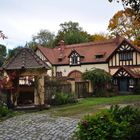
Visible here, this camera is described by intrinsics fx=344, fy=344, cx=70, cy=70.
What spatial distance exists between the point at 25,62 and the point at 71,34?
44.0 meters

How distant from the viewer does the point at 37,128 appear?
563 inches

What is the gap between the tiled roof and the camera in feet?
148

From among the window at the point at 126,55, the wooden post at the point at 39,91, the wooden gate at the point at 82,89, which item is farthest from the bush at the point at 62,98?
the window at the point at 126,55

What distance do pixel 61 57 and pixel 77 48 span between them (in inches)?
106

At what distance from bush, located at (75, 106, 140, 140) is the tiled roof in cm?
3282

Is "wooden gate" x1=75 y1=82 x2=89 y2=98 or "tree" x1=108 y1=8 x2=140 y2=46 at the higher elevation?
"tree" x1=108 y1=8 x2=140 y2=46

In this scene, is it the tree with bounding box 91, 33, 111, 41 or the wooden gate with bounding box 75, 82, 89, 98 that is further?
the tree with bounding box 91, 33, 111, 41

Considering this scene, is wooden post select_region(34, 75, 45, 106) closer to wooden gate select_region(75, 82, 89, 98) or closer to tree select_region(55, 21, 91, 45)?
wooden gate select_region(75, 82, 89, 98)

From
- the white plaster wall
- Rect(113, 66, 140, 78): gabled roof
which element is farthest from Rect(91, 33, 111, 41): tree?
Rect(113, 66, 140, 78): gabled roof

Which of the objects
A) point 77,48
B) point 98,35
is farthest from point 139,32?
point 98,35

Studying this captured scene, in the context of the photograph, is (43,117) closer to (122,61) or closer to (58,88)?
(58,88)

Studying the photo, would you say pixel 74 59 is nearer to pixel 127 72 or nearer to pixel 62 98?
pixel 127 72

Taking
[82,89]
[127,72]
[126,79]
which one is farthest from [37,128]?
[126,79]

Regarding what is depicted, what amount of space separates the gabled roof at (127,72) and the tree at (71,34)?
25131 millimetres
